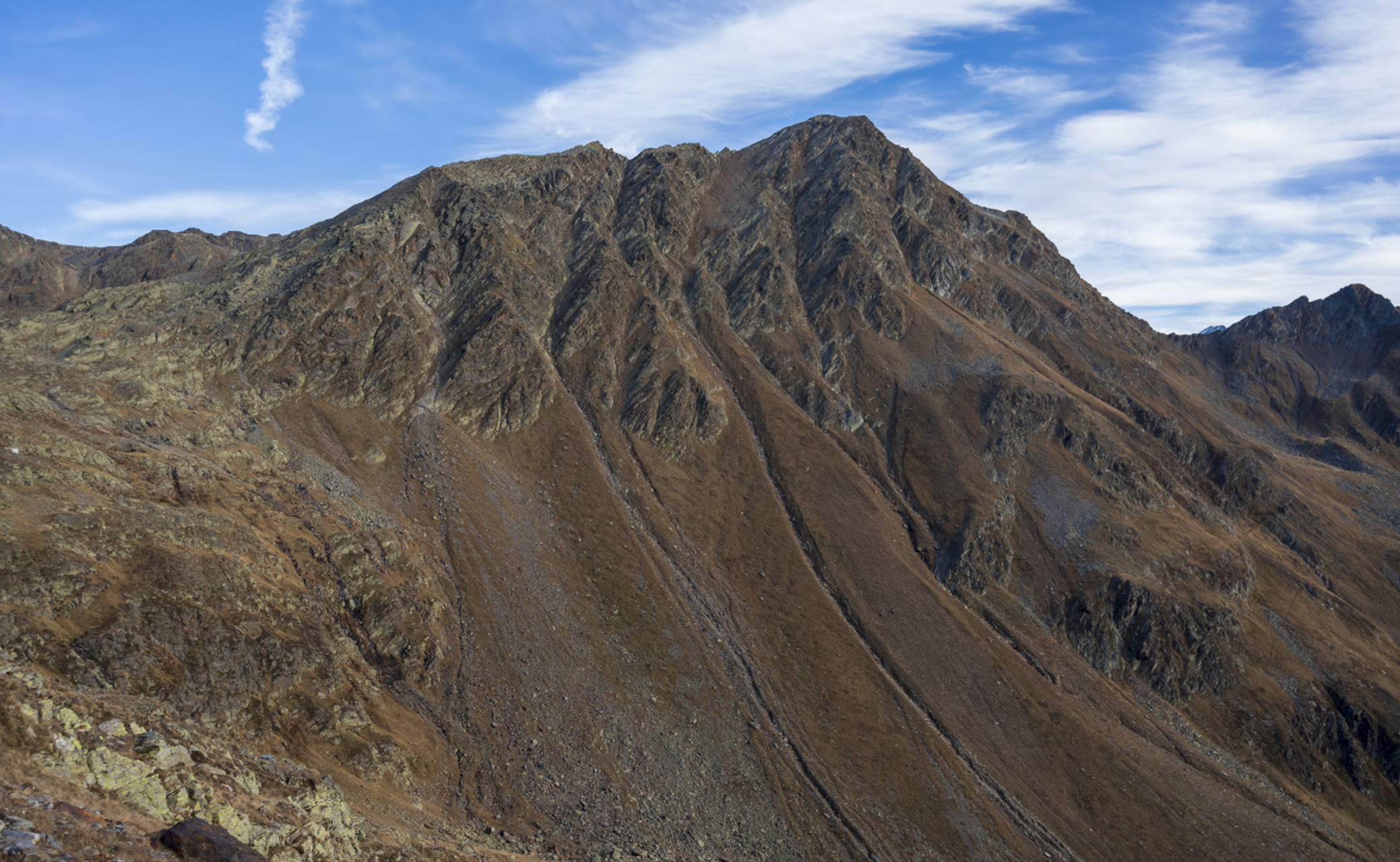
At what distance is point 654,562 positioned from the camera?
83875mm

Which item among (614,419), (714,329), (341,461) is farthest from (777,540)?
(341,461)

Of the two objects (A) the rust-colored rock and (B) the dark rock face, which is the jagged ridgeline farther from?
(B) the dark rock face

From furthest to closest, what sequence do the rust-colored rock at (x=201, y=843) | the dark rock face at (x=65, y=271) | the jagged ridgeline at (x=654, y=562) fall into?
the dark rock face at (x=65, y=271) < the jagged ridgeline at (x=654, y=562) < the rust-colored rock at (x=201, y=843)

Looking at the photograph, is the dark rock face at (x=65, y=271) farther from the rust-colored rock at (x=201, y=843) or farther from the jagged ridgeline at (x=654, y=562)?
the rust-colored rock at (x=201, y=843)

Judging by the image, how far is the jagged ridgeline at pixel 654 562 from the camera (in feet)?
145

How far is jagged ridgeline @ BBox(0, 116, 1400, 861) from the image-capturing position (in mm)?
44250

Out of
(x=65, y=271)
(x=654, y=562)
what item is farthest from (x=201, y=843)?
(x=65, y=271)

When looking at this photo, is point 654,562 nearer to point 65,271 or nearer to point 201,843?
point 201,843

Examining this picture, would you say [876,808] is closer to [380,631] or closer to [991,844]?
[991,844]

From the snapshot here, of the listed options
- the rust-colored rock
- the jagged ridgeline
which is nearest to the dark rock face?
the jagged ridgeline

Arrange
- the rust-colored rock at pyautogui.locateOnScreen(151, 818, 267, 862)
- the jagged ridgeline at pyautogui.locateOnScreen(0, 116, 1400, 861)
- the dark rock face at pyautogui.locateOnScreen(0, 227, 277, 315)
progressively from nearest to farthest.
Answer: the rust-colored rock at pyautogui.locateOnScreen(151, 818, 267, 862) < the jagged ridgeline at pyautogui.locateOnScreen(0, 116, 1400, 861) < the dark rock face at pyautogui.locateOnScreen(0, 227, 277, 315)

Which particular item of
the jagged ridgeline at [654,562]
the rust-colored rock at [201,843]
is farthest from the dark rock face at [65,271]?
the rust-colored rock at [201,843]

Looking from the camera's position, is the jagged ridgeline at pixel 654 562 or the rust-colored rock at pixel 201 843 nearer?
the rust-colored rock at pixel 201 843

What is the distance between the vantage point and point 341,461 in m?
80.0
